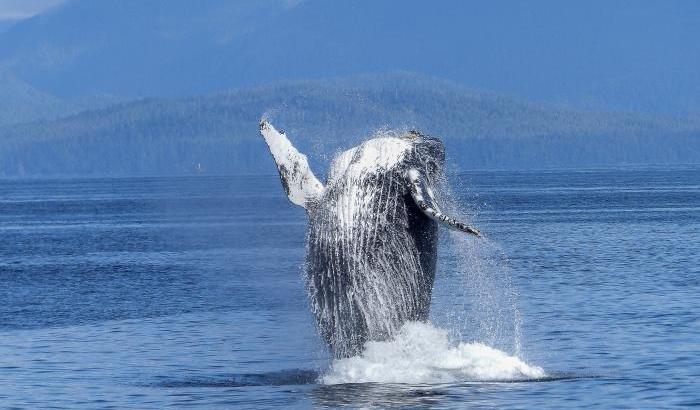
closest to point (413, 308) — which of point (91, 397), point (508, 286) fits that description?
point (91, 397)

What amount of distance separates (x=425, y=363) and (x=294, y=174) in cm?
296

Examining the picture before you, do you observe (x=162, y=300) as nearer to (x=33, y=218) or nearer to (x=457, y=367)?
(x=457, y=367)

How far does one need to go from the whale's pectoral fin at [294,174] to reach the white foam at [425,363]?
6.11 feet

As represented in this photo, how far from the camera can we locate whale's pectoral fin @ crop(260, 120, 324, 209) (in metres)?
16.5

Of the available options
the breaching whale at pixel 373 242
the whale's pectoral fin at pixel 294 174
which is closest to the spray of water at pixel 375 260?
the breaching whale at pixel 373 242

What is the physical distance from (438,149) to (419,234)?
980 mm

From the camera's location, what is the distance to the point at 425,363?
17.5 m

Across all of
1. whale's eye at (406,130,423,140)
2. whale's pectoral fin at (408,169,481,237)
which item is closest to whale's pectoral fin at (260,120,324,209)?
whale's eye at (406,130,423,140)

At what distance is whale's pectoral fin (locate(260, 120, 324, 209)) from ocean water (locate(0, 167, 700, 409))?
176 cm

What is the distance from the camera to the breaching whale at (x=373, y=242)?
1567 cm

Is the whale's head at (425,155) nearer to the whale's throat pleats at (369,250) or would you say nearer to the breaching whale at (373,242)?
the breaching whale at (373,242)

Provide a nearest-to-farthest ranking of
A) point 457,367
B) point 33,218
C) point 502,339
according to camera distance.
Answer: point 457,367 → point 502,339 → point 33,218

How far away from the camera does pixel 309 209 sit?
16.4m

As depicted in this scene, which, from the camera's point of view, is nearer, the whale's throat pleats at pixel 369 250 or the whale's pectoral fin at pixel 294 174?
→ the whale's throat pleats at pixel 369 250
